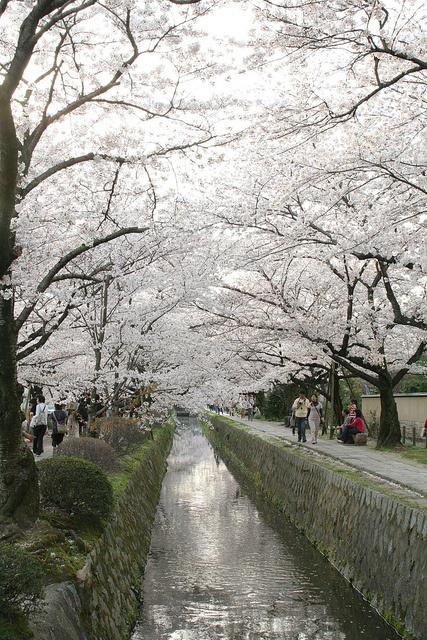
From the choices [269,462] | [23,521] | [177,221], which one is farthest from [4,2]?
[269,462]

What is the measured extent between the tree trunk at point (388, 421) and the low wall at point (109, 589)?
9167 mm

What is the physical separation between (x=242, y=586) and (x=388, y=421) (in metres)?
10.9

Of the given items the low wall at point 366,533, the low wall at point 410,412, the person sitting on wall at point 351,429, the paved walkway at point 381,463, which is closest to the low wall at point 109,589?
the low wall at point 366,533

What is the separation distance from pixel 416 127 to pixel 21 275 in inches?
281

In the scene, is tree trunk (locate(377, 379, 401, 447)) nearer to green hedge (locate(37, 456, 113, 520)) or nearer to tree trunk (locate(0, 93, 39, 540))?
green hedge (locate(37, 456, 113, 520))

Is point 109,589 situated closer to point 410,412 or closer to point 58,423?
point 58,423

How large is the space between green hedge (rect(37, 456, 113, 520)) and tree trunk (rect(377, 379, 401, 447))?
42.8ft

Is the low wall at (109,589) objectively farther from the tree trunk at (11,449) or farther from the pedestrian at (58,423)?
the pedestrian at (58,423)

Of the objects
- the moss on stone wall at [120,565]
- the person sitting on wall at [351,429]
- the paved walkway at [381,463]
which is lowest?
the moss on stone wall at [120,565]

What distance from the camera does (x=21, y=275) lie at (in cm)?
1120

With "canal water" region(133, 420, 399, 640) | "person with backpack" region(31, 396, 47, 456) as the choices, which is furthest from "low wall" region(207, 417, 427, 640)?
"person with backpack" region(31, 396, 47, 456)

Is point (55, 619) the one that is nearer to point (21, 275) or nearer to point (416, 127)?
point (21, 275)

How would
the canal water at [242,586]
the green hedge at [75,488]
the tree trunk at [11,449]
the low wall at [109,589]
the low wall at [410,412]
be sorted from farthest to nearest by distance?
the low wall at [410,412]
the canal water at [242,586]
the green hedge at [75,488]
the tree trunk at [11,449]
the low wall at [109,589]

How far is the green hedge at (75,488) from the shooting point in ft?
28.9
